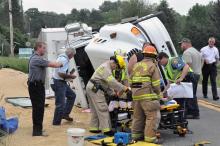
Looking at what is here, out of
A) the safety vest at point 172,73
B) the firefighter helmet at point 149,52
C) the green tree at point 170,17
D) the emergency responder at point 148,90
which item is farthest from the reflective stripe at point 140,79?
the green tree at point 170,17

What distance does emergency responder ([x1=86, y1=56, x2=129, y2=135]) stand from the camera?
10992 millimetres

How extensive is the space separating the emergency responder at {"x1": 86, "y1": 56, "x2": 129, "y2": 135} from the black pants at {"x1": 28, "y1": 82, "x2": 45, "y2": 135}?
108cm

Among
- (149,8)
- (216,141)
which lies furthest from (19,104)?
(149,8)

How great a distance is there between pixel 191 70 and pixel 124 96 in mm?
2724

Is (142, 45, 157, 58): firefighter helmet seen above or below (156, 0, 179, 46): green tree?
below

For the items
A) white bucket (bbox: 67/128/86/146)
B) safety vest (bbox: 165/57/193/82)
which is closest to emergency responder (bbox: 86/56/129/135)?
safety vest (bbox: 165/57/193/82)

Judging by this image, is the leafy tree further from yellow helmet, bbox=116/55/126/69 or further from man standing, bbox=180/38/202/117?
yellow helmet, bbox=116/55/126/69

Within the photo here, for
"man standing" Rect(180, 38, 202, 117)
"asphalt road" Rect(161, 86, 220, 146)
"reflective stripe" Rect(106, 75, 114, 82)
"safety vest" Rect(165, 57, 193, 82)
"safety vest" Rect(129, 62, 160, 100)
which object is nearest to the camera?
"safety vest" Rect(129, 62, 160, 100)

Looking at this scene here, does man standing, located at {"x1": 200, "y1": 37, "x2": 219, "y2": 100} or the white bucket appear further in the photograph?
man standing, located at {"x1": 200, "y1": 37, "x2": 219, "y2": 100}

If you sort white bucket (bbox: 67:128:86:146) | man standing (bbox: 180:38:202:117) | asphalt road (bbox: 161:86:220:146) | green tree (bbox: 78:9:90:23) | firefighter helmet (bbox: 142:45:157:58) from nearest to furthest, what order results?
white bucket (bbox: 67:128:86:146) < firefighter helmet (bbox: 142:45:157:58) < asphalt road (bbox: 161:86:220:146) < man standing (bbox: 180:38:202:117) < green tree (bbox: 78:9:90:23)

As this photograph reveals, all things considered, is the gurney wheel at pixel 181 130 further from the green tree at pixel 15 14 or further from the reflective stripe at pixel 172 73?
the green tree at pixel 15 14

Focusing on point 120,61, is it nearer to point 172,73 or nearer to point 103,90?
point 103,90

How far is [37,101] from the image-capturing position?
10.8 meters

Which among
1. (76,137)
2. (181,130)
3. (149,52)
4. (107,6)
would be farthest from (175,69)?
(107,6)
